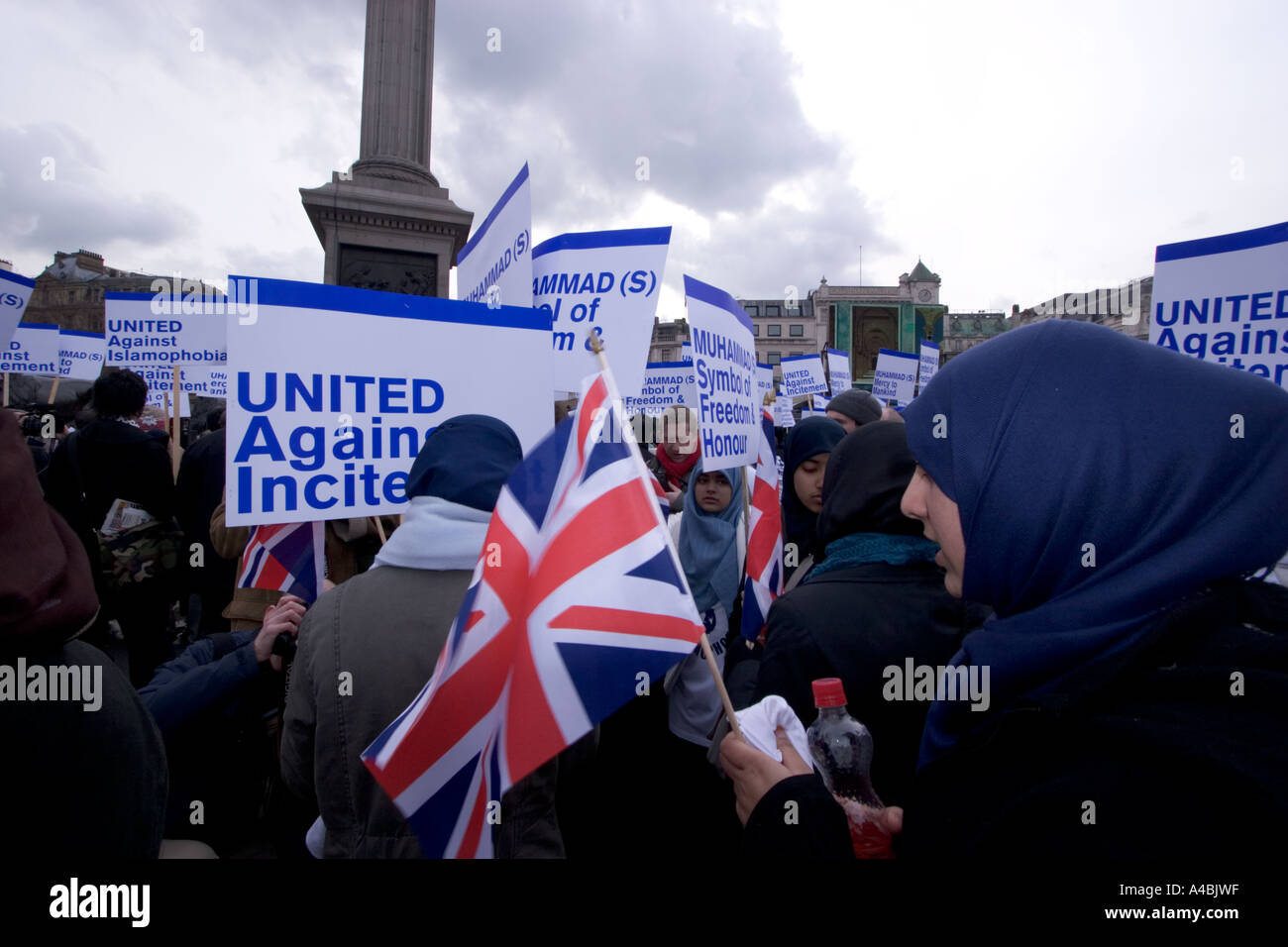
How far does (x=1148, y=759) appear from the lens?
89cm

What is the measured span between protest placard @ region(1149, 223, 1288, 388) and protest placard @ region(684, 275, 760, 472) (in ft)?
6.52

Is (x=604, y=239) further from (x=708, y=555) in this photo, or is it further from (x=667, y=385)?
(x=667, y=385)

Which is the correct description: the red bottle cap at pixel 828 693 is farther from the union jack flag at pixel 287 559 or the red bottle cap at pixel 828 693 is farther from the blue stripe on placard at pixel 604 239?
the blue stripe on placard at pixel 604 239

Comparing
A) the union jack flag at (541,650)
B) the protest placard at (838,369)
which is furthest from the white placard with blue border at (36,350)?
the protest placard at (838,369)

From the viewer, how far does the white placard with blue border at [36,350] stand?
8391 mm

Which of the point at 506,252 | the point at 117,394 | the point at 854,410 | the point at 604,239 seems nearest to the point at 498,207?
the point at 506,252

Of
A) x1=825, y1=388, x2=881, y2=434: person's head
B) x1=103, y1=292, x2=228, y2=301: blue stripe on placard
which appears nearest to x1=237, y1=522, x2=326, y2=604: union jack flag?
x1=825, y1=388, x2=881, y2=434: person's head

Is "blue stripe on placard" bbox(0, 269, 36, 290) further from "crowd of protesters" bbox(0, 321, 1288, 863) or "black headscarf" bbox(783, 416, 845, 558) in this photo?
"black headscarf" bbox(783, 416, 845, 558)

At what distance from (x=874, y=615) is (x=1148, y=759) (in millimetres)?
919

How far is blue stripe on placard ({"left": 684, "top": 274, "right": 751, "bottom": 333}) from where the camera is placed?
3453mm
